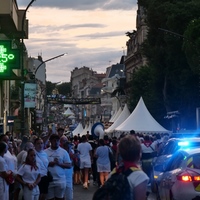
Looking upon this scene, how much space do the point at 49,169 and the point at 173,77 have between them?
124ft

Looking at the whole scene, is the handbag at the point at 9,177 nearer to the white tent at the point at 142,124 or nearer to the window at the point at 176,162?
the window at the point at 176,162

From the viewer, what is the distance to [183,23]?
154 ft

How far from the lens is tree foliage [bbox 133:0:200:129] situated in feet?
153

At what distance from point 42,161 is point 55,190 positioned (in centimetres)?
72

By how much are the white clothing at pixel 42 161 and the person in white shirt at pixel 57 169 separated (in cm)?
21

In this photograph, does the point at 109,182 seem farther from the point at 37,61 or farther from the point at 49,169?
the point at 37,61

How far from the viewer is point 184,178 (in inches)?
471

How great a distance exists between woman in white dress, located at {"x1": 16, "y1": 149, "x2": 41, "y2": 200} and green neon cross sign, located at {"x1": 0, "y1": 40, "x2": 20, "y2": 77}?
32.3ft

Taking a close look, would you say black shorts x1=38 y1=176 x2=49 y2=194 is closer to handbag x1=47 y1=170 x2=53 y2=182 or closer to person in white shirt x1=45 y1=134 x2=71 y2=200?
handbag x1=47 y1=170 x2=53 y2=182

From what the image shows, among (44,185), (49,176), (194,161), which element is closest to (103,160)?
(49,176)

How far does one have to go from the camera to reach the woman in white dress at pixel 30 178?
12742 millimetres

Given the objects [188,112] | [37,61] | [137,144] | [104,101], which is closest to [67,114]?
[104,101]

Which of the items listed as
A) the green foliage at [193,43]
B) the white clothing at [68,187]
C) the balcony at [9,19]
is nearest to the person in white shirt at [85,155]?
the balcony at [9,19]

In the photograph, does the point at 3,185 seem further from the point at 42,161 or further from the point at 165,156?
the point at 165,156
